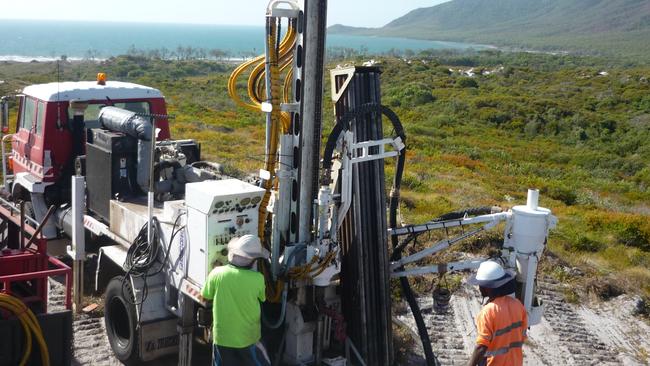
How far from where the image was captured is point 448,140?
31.0 metres

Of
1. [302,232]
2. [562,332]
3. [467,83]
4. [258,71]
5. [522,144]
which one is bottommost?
[522,144]

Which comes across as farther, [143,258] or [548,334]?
[548,334]

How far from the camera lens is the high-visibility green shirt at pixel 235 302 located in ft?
19.3

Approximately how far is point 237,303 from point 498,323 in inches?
80.9

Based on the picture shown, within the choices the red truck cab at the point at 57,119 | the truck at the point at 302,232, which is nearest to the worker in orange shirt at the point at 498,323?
the truck at the point at 302,232

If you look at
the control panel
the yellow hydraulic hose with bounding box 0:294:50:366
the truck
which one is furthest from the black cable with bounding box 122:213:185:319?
the yellow hydraulic hose with bounding box 0:294:50:366

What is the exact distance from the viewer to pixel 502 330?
546 cm

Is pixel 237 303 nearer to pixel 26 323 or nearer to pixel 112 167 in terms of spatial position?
pixel 26 323

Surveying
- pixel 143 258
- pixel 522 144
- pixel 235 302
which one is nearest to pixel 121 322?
pixel 143 258

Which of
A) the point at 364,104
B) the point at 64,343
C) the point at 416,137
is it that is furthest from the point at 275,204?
the point at 416,137

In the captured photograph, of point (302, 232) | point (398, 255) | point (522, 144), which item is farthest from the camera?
point (522, 144)

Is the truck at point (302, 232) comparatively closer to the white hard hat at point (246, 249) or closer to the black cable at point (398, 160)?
the black cable at point (398, 160)

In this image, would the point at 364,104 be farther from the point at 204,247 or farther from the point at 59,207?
the point at 59,207

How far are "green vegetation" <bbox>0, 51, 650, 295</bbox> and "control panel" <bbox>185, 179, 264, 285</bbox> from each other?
5887 mm
